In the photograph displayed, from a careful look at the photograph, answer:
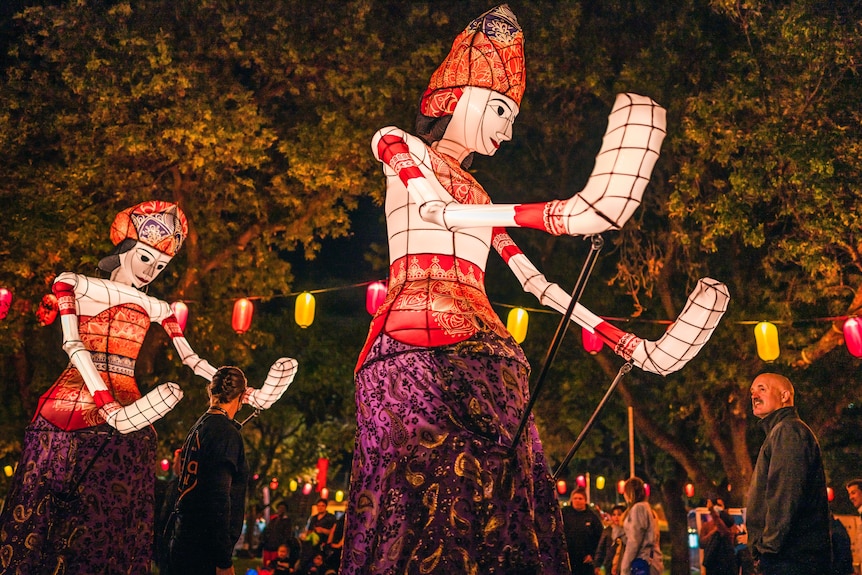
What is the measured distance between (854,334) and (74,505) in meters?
9.76

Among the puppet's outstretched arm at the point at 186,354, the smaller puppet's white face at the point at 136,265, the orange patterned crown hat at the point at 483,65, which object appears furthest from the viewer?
the smaller puppet's white face at the point at 136,265

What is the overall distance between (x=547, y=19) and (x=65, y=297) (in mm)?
9440

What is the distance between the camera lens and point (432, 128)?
404 cm

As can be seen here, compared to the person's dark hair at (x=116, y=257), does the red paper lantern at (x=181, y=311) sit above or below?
above

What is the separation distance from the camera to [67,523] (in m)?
5.38

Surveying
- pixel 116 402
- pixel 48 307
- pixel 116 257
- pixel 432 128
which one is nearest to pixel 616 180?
pixel 432 128

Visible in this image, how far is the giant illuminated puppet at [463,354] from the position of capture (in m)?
3.01

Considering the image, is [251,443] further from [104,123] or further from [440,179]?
[440,179]

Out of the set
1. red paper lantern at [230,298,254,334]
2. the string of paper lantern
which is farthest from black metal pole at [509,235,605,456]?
red paper lantern at [230,298,254,334]

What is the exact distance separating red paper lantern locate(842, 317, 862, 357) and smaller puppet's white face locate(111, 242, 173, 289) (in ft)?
29.8

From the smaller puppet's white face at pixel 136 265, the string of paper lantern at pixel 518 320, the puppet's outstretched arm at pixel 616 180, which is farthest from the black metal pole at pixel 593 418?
the string of paper lantern at pixel 518 320

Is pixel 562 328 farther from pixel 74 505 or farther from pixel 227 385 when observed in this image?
pixel 74 505

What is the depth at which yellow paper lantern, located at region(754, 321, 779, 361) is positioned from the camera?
12.1 meters

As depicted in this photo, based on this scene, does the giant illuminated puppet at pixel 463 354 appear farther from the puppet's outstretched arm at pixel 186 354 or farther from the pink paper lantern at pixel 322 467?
the pink paper lantern at pixel 322 467
